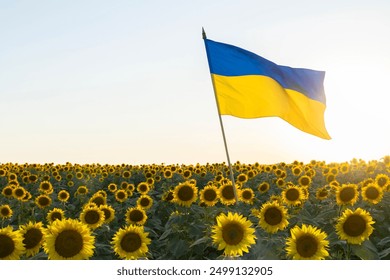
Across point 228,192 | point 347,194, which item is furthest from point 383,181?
point 228,192

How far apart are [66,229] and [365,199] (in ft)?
23.7

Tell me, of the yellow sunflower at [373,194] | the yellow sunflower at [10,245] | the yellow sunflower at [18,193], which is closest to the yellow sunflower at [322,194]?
the yellow sunflower at [373,194]

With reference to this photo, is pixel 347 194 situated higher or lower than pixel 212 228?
higher

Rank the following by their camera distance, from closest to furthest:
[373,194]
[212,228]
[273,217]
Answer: [212,228] → [273,217] → [373,194]

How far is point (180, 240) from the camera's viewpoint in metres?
9.40

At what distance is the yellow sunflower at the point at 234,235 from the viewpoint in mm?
7004

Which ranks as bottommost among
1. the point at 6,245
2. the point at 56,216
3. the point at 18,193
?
the point at 6,245

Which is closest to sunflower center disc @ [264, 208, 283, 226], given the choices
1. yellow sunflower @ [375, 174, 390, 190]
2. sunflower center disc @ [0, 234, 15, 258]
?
sunflower center disc @ [0, 234, 15, 258]

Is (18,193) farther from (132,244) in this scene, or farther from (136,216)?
(132,244)

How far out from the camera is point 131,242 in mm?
7785

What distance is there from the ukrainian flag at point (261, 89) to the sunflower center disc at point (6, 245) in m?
4.66

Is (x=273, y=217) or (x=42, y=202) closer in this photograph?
(x=273, y=217)

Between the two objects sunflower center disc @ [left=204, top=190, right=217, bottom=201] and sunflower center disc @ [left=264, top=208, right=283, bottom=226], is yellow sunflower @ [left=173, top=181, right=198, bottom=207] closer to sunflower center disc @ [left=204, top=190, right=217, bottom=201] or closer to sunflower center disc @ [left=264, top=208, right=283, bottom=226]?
sunflower center disc @ [left=204, top=190, right=217, bottom=201]

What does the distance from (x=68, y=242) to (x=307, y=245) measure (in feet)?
10.0
